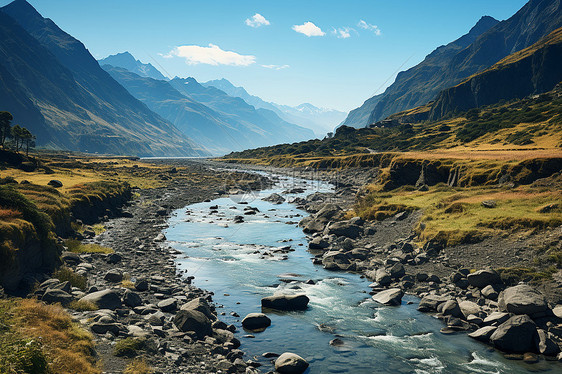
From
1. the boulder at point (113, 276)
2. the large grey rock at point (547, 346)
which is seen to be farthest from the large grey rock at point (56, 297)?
the large grey rock at point (547, 346)

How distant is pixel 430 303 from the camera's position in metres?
24.5

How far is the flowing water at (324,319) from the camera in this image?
18406 mm

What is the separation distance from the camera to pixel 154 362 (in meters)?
16.6

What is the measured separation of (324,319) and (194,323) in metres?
8.49

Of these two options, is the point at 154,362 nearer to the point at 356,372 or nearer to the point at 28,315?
the point at 28,315

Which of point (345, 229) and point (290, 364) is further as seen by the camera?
point (345, 229)

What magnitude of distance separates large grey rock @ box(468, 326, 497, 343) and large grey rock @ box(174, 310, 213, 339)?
1514cm

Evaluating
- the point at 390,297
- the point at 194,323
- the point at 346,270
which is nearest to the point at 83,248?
the point at 194,323

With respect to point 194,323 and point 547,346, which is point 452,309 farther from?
point 194,323

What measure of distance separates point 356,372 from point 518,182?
36.7 m

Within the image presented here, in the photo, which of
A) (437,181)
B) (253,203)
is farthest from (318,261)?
(253,203)

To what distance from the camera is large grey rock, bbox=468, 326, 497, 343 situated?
20.2 m

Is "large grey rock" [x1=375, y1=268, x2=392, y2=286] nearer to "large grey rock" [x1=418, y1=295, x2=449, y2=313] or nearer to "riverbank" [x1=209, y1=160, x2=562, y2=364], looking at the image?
"riverbank" [x1=209, y1=160, x2=562, y2=364]

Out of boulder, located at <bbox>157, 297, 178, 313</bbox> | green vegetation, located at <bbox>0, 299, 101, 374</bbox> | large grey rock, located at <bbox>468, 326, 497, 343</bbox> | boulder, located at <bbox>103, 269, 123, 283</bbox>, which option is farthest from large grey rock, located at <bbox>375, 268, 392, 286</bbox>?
green vegetation, located at <bbox>0, 299, 101, 374</bbox>
